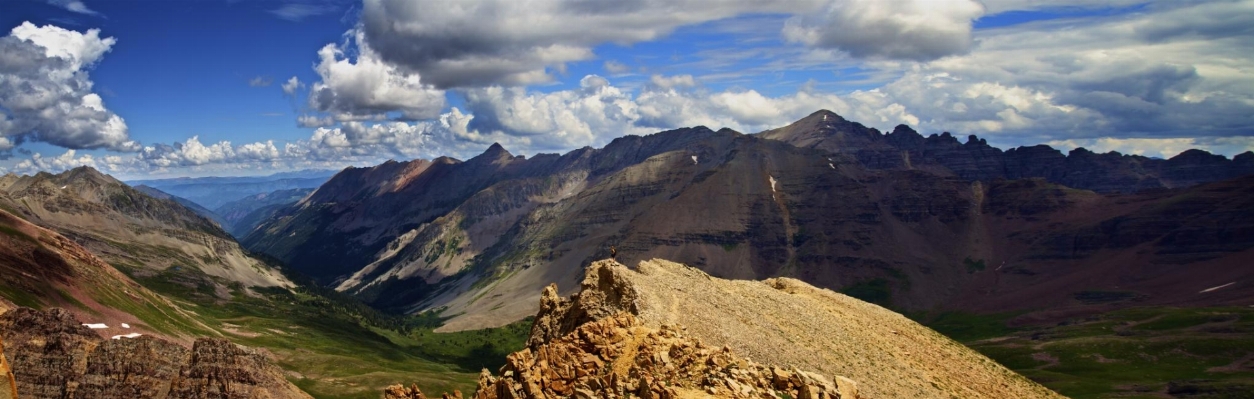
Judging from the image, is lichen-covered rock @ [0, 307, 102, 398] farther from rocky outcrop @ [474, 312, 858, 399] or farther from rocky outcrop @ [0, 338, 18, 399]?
rocky outcrop @ [0, 338, 18, 399]

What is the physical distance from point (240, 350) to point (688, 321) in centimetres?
9874

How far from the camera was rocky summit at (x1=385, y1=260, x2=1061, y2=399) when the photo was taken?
4050 centimetres

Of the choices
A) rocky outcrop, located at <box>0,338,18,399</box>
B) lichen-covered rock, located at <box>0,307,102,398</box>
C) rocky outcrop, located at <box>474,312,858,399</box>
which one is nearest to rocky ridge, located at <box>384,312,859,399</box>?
rocky outcrop, located at <box>474,312,858,399</box>

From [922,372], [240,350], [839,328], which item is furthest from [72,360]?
[922,372]

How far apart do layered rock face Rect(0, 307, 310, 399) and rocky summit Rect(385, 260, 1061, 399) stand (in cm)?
7228

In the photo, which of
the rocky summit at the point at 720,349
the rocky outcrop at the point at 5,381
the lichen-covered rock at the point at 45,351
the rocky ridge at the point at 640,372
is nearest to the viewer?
the rocky outcrop at the point at 5,381

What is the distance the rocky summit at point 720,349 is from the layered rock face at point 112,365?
72283mm

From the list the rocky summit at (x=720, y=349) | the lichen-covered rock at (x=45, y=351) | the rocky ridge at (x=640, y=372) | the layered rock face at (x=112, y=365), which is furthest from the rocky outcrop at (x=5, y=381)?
the lichen-covered rock at (x=45, y=351)

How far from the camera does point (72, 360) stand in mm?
111625

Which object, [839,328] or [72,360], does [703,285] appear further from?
[72,360]

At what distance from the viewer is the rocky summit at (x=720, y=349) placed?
133 feet

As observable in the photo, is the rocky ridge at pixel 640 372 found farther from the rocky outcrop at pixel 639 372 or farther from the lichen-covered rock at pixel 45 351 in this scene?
the lichen-covered rock at pixel 45 351

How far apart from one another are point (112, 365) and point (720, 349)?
358ft

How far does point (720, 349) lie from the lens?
4566cm
